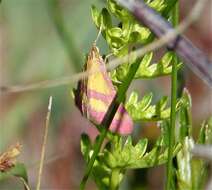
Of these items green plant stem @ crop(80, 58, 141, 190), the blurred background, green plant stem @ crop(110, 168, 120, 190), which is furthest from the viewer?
the blurred background

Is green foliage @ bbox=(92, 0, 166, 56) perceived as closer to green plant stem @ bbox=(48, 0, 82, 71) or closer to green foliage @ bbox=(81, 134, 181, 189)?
green foliage @ bbox=(81, 134, 181, 189)

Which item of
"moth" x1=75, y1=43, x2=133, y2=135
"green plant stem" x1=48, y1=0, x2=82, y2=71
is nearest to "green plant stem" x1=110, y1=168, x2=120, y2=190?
"moth" x1=75, y1=43, x2=133, y2=135

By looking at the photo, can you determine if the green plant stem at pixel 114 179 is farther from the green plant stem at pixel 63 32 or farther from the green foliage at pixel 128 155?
the green plant stem at pixel 63 32

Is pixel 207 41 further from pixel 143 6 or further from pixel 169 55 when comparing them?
pixel 143 6

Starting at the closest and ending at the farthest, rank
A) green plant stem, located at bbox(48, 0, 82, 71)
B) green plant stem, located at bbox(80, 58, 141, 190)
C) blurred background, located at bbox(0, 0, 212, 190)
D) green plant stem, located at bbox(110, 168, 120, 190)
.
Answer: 1. green plant stem, located at bbox(80, 58, 141, 190)
2. green plant stem, located at bbox(110, 168, 120, 190)
3. green plant stem, located at bbox(48, 0, 82, 71)
4. blurred background, located at bbox(0, 0, 212, 190)

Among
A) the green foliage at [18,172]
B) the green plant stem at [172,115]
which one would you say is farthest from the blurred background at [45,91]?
the green plant stem at [172,115]

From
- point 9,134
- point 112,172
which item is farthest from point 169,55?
point 9,134
